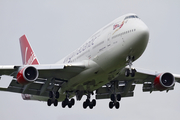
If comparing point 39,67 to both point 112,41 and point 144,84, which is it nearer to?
point 112,41

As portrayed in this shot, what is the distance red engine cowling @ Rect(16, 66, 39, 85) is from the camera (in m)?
33.8

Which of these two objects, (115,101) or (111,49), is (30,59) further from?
(111,49)

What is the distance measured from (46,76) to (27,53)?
565 inches

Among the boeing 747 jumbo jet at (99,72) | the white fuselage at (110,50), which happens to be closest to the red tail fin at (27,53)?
the boeing 747 jumbo jet at (99,72)

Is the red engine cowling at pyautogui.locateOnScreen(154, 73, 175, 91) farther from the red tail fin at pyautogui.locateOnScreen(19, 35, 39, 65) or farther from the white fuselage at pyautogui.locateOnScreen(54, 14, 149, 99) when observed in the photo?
the red tail fin at pyautogui.locateOnScreen(19, 35, 39, 65)

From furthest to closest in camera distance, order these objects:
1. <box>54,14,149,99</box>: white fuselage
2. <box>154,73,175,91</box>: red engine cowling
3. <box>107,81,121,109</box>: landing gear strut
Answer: <box>107,81,121,109</box>: landing gear strut → <box>154,73,175,91</box>: red engine cowling → <box>54,14,149,99</box>: white fuselage

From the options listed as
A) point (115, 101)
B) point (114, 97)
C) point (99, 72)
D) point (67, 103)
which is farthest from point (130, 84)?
point (99, 72)

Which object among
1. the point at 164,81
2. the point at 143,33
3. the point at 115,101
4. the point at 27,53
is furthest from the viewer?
the point at 27,53

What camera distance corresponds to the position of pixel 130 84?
41875 mm

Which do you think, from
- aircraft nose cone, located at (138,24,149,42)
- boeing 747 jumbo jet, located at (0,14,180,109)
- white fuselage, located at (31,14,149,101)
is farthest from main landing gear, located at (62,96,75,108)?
aircraft nose cone, located at (138,24,149,42)

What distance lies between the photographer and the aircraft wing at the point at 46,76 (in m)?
35.3

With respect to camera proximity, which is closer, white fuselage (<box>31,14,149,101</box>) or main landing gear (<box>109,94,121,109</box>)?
white fuselage (<box>31,14,149,101</box>)

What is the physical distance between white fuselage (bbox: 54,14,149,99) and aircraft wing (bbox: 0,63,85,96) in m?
0.84

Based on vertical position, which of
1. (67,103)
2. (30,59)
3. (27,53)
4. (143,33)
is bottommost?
(67,103)
